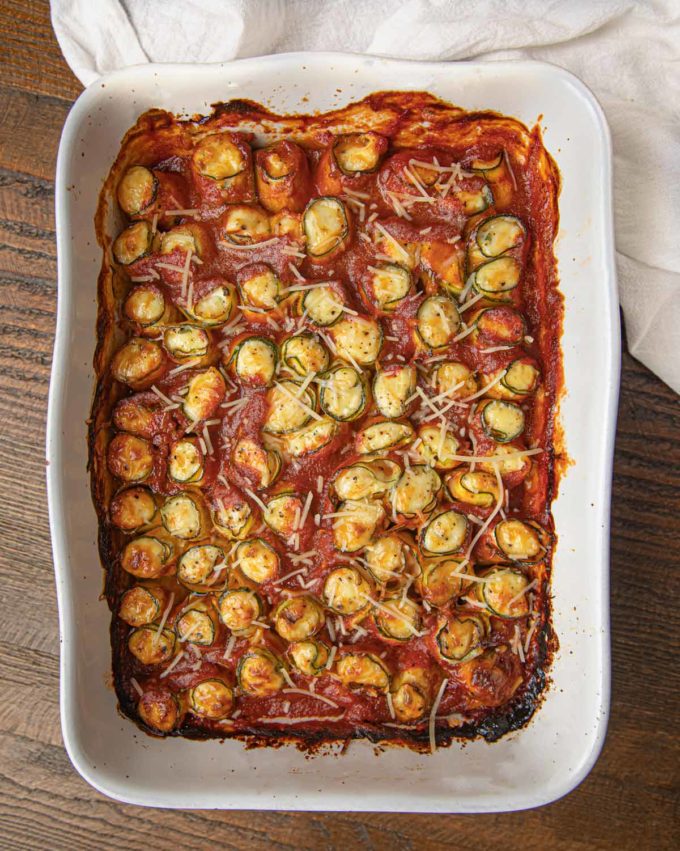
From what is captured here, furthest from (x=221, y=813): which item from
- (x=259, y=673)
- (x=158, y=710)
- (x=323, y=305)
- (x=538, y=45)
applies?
(x=538, y=45)

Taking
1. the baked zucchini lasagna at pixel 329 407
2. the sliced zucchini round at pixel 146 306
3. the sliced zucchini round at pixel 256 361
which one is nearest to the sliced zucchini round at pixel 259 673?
the baked zucchini lasagna at pixel 329 407

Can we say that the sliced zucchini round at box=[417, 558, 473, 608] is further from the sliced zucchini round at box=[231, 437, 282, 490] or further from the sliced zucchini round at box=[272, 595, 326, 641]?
the sliced zucchini round at box=[231, 437, 282, 490]

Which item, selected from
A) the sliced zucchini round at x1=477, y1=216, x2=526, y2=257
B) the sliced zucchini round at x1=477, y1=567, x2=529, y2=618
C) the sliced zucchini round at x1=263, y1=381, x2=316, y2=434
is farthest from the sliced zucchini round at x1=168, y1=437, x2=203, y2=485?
the sliced zucchini round at x1=477, y1=216, x2=526, y2=257

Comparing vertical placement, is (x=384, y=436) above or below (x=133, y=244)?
below

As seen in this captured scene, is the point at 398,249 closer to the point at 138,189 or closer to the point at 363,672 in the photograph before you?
the point at 138,189

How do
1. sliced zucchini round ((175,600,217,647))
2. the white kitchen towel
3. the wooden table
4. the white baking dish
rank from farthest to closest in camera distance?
the wooden table, sliced zucchini round ((175,600,217,647)), the white kitchen towel, the white baking dish

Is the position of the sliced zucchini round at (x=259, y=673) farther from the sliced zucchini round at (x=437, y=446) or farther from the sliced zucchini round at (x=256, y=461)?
the sliced zucchini round at (x=437, y=446)
